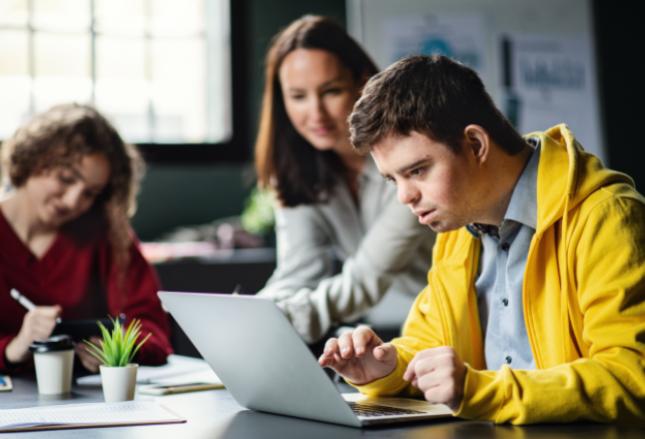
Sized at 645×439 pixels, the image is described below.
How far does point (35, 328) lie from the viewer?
6.25ft

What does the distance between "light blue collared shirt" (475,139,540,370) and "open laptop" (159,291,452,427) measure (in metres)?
0.21

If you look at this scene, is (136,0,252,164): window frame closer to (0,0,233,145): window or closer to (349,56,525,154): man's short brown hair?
(0,0,233,145): window

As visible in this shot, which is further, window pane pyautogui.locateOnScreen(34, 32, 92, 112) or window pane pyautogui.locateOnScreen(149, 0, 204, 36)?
window pane pyautogui.locateOnScreen(149, 0, 204, 36)

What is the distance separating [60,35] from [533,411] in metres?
4.15

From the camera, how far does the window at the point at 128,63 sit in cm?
474

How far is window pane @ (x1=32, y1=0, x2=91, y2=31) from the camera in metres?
4.77

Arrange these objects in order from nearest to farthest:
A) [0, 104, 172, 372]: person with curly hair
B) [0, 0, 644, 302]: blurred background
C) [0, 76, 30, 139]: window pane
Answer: [0, 104, 172, 372]: person with curly hair < [0, 0, 644, 302]: blurred background < [0, 76, 30, 139]: window pane

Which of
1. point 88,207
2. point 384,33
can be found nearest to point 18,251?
point 88,207

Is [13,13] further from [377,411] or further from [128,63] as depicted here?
[377,411]

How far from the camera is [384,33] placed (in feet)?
13.7

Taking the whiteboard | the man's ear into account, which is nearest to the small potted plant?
the man's ear


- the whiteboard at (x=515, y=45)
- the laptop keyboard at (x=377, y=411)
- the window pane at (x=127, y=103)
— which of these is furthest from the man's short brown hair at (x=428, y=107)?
the window pane at (x=127, y=103)

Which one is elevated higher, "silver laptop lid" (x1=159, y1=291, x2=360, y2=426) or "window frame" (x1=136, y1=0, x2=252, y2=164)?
"window frame" (x1=136, y1=0, x2=252, y2=164)

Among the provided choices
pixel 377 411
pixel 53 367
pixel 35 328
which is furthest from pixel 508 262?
pixel 35 328
